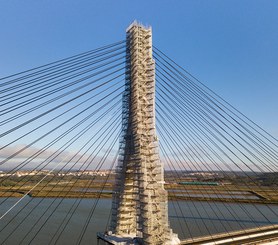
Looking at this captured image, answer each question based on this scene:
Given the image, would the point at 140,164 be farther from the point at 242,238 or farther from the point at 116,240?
the point at 242,238

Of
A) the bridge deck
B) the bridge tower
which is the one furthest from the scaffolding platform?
the bridge deck

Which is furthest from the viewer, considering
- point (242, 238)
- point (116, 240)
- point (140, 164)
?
point (242, 238)

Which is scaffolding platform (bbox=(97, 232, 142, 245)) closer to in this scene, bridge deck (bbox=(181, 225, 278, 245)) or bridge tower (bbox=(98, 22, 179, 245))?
bridge tower (bbox=(98, 22, 179, 245))

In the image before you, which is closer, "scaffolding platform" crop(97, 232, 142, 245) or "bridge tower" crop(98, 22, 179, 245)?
"bridge tower" crop(98, 22, 179, 245)

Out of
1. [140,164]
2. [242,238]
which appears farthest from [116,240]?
[242,238]

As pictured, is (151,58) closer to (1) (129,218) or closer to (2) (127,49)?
(2) (127,49)

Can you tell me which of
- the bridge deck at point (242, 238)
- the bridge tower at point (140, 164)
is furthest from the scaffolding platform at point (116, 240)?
the bridge deck at point (242, 238)

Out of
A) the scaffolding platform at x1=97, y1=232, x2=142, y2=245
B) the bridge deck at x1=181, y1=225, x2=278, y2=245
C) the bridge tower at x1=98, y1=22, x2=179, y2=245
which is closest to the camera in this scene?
the bridge tower at x1=98, y1=22, x2=179, y2=245

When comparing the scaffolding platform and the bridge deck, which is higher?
the bridge deck
